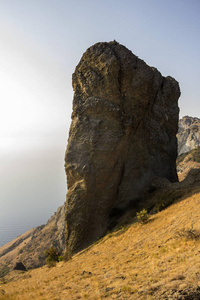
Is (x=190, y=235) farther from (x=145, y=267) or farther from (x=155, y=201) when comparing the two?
(x=155, y=201)

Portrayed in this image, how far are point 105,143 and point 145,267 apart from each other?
13.5 meters

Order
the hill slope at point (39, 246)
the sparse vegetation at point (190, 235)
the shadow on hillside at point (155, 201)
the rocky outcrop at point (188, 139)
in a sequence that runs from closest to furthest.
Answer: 1. the sparse vegetation at point (190, 235)
2. the shadow on hillside at point (155, 201)
3. the hill slope at point (39, 246)
4. the rocky outcrop at point (188, 139)

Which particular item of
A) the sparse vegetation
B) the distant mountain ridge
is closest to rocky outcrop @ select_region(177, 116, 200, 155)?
the distant mountain ridge

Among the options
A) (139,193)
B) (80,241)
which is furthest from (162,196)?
(80,241)

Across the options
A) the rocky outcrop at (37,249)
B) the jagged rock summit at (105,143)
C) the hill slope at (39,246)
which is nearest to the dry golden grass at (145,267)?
the jagged rock summit at (105,143)

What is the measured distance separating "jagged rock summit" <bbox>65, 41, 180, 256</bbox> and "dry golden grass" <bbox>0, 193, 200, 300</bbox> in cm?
533

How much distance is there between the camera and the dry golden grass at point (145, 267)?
594 centimetres

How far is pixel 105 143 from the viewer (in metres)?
20.0

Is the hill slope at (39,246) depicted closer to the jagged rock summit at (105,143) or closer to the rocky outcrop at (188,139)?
the rocky outcrop at (188,139)

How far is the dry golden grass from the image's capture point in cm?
594

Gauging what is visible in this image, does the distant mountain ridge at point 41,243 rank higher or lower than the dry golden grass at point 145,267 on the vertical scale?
lower

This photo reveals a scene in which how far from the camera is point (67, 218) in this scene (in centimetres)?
1922

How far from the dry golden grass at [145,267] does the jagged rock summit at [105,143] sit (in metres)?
5.33

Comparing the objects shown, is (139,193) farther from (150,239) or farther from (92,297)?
(92,297)
